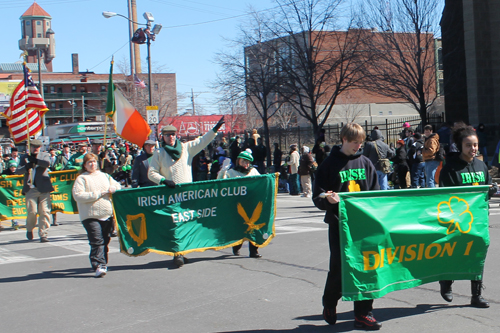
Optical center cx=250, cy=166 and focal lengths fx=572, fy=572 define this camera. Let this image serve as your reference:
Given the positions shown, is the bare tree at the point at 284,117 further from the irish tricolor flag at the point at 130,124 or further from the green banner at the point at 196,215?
the green banner at the point at 196,215

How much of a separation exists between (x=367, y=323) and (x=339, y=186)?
1174 mm

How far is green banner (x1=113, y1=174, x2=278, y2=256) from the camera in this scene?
7871 millimetres

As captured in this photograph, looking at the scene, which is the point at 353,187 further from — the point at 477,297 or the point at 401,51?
the point at 401,51

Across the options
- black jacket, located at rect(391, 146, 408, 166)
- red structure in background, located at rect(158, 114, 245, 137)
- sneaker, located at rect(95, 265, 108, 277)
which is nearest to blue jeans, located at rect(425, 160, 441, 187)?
black jacket, located at rect(391, 146, 408, 166)

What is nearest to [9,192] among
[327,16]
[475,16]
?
[327,16]

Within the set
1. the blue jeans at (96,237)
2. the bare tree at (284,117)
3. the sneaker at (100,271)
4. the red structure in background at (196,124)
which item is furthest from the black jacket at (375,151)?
the red structure in background at (196,124)

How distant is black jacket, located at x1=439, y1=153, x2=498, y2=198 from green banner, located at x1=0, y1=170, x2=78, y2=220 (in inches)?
399

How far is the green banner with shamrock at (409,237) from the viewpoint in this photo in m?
4.73

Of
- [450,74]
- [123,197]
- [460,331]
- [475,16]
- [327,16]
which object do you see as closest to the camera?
[460,331]

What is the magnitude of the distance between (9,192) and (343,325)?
11.0m

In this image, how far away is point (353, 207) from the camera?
15.6ft

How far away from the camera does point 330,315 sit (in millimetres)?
4977

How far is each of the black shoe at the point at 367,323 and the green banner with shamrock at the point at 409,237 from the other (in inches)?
8.5

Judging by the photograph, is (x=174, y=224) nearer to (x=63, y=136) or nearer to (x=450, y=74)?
(x=450, y=74)
